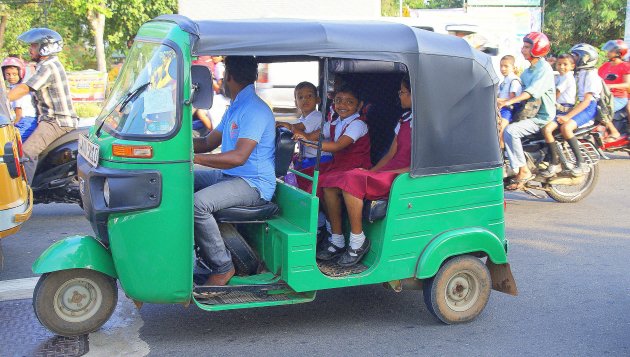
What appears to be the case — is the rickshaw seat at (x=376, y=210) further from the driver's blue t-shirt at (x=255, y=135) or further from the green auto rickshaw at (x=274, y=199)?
the driver's blue t-shirt at (x=255, y=135)

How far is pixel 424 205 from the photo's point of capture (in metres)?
4.62

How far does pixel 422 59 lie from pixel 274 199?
4.34 feet

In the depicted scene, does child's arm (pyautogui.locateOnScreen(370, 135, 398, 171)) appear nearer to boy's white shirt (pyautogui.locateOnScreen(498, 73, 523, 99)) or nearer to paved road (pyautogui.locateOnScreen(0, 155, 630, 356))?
paved road (pyautogui.locateOnScreen(0, 155, 630, 356))

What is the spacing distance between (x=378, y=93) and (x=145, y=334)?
2391 millimetres

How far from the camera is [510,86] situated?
8383 mm

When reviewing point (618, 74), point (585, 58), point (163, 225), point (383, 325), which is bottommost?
point (383, 325)

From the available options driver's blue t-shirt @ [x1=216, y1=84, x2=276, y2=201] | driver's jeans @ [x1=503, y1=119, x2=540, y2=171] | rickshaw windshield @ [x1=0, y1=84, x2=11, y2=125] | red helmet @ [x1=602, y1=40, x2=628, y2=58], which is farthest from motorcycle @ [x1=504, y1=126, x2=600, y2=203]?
rickshaw windshield @ [x1=0, y1=84, x2=11, y2=125]

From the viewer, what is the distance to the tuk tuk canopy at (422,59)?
4113 millimetres

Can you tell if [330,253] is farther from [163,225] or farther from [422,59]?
[422,59]

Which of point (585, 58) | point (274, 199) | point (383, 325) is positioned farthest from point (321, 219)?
point (585, 58)

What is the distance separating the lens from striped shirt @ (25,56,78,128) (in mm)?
7137

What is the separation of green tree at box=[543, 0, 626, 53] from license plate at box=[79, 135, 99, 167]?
2333 centimetres

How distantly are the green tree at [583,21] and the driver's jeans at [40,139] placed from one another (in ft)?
70.9

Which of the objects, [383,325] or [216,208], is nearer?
[216,208]
